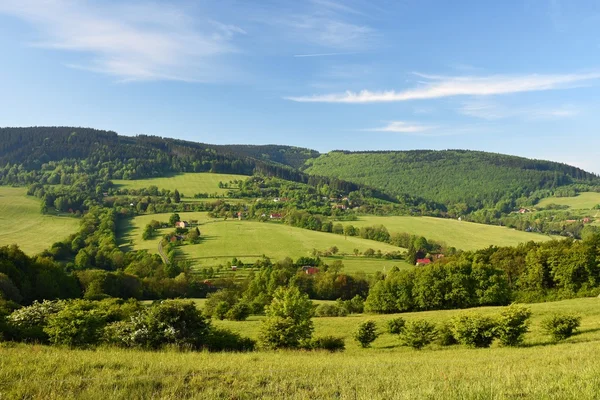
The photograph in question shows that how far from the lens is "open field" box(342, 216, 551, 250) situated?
4761 inches

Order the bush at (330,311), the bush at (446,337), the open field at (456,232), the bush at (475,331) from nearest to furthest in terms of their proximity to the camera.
A: the bush at (475,331) → the bush at (446,337) → the bush at (330,311) → the open field at (456,232)

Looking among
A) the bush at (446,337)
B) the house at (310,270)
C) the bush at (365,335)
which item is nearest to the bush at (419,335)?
the bush at (446,337)

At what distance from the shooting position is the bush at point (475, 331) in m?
23.3

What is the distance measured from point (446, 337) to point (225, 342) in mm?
15013

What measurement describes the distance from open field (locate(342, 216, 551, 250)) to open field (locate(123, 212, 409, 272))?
2316 cm

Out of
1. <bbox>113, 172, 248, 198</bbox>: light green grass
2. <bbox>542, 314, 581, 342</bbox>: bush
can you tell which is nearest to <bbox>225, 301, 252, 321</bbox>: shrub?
<bbox>542, 314, 581, 342</bbox>: bush

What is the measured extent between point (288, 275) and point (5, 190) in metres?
139

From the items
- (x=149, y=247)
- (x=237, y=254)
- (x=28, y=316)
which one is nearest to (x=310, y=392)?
(x=28, y=316)

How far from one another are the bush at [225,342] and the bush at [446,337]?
12838 mm

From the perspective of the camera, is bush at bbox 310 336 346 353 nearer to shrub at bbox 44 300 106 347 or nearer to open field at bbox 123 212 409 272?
shrub at bbox 44 300 106 347

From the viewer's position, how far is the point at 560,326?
2281 centimetres

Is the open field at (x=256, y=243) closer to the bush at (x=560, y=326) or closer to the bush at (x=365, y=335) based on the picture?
the bush at (x=365, y=335)

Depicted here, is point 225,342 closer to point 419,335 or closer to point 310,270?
point 419,335

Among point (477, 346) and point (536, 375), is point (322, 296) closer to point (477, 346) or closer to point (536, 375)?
point (477, 346)
